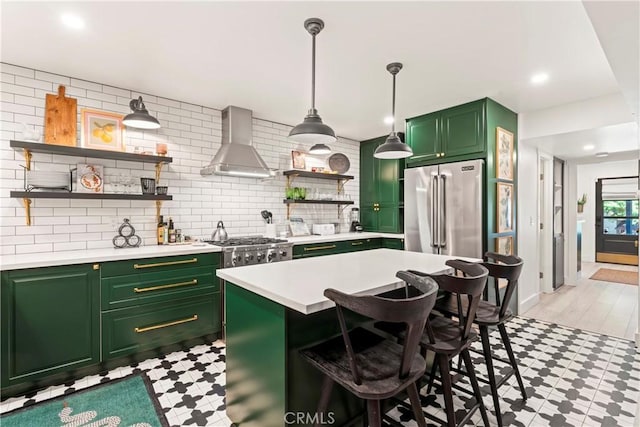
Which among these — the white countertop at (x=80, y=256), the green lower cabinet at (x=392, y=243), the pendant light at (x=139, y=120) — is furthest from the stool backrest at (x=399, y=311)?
the green lower cabinet at (x=392, y=243)

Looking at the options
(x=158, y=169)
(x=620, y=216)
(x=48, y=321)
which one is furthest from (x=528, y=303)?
(x=620, y=216)

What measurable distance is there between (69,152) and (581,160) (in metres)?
7.02

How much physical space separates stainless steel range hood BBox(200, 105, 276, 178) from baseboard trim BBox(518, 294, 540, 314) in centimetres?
350

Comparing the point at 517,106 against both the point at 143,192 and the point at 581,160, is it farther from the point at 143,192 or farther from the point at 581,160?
the point at 143,192

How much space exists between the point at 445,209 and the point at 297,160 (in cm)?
210

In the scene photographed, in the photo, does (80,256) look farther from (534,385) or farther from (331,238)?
(534,385)

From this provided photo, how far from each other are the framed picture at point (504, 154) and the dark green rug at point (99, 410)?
387cm

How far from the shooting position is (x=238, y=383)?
1775 mm

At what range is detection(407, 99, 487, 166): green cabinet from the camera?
3449mm

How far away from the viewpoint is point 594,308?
405 centimetres

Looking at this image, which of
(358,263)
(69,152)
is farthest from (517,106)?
(69,152)

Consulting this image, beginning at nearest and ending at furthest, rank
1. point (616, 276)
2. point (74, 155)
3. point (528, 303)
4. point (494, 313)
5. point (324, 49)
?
point (494, 313) < point (324, 49) < point (74, 155) < point (528, 303) < point (616, 276)

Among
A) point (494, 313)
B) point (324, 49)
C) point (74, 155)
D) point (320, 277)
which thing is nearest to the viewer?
point (320, 277)

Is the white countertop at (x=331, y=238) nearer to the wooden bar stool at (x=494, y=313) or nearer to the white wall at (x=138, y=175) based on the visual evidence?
the white wall at (x=138, y=175)
